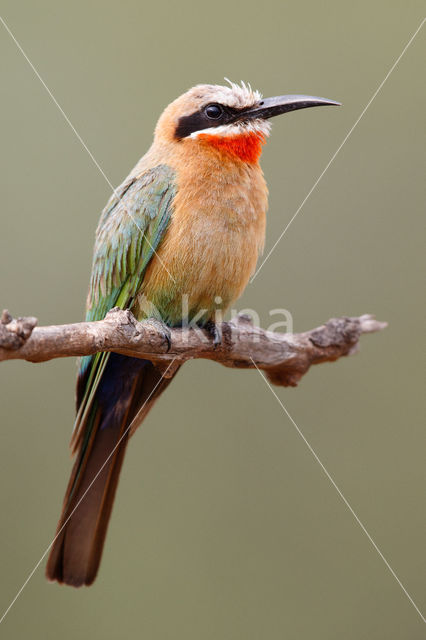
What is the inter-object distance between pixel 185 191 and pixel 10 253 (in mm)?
1347

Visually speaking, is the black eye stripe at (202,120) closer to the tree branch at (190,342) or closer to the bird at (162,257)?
the bird at (162,257)

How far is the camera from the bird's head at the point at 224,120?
252 centimetres

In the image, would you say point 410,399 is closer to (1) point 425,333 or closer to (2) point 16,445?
(1) point 425,333

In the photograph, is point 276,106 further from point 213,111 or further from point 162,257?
point 162,257

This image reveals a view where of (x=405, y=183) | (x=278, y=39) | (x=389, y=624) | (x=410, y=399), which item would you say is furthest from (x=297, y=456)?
(x=278, y=39)

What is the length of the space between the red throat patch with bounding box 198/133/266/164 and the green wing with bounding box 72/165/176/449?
0.18 metres

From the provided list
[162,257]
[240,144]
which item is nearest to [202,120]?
[240,144]

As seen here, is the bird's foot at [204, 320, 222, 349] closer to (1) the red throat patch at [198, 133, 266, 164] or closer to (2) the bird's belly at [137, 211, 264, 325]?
(2) the bird's belly at [137, 211, 264, 325]

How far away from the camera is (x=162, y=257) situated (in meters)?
2.39

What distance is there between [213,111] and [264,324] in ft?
3.57

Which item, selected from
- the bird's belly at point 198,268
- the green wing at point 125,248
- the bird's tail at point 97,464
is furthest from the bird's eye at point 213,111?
the bird's tail at point 97,464

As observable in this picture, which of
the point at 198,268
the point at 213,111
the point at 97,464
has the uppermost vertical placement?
the point at 213,111

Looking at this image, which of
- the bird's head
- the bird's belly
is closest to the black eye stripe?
the bird's head

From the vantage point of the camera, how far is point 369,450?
11.4 ft
